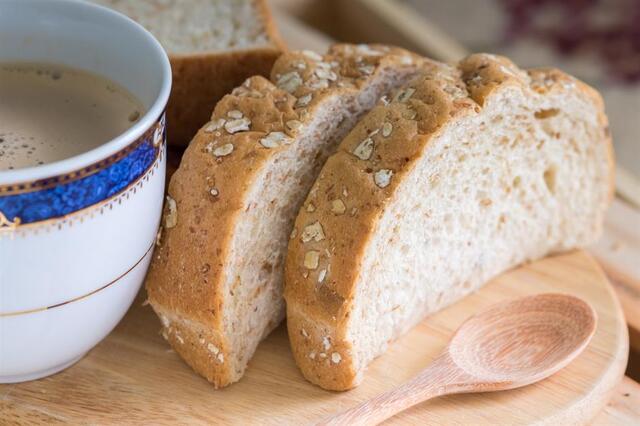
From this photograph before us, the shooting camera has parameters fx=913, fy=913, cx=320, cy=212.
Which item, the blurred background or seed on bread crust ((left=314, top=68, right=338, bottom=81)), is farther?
the blurred background

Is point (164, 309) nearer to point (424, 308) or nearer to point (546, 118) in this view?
point (424, 308)

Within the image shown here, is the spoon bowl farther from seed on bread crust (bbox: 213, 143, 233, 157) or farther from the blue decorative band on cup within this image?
the blue decorative band on cup

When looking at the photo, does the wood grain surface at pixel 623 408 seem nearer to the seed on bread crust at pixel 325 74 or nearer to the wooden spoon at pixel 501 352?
the wooden spoon at pixel 501 352

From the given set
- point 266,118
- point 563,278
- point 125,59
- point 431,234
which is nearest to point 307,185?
point 266,118

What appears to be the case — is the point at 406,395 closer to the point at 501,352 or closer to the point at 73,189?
the point at 501,352

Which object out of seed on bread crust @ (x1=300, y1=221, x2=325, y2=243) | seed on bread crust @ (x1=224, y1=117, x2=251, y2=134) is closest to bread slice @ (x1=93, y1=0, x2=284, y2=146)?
seed on bread crust @ (x1=224, y1=117, x2=251, y2=134)

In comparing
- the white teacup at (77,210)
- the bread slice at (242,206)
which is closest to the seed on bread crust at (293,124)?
the bread slice at (242,206)

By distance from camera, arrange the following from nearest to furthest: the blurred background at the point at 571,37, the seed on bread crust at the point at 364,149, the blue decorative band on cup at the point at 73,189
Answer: the blue decorative band on cup at the point at 73,189 → the seed on bread crust at the point at 364,149 → the blurred background at the point at 571,37
